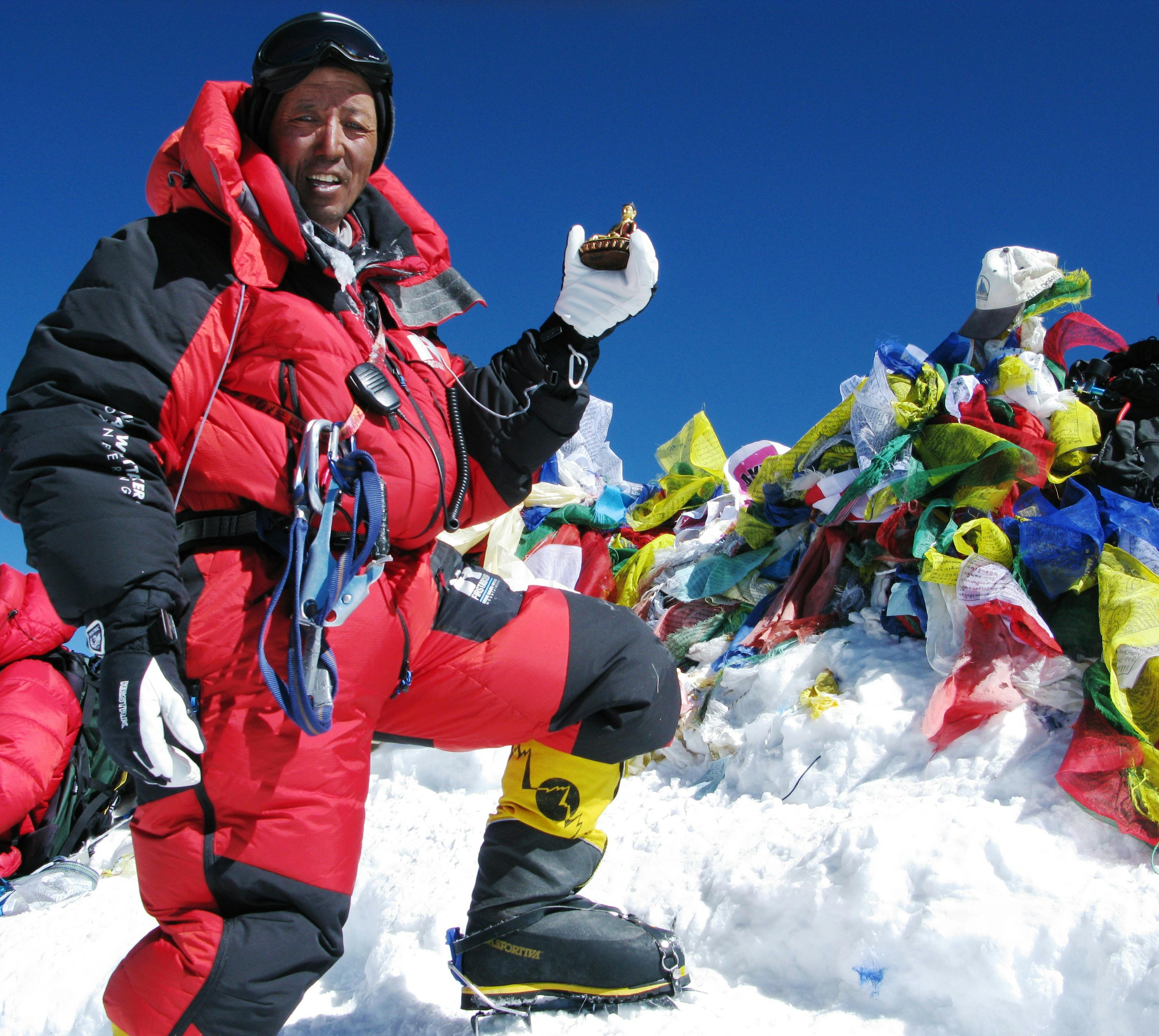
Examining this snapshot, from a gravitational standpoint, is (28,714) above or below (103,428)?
below

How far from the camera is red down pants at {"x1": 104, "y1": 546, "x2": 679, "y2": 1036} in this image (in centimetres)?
144

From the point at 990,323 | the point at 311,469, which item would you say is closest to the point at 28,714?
the point at 311,469

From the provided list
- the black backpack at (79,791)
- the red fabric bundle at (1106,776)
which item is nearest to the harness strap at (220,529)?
the red fabric bundle at (1106,776)

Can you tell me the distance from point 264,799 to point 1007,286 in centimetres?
311

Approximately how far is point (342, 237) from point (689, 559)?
7.45 ft

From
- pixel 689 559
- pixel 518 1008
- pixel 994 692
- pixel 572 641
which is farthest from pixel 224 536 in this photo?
pixel 689 559

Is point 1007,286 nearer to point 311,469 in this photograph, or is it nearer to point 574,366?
point 574,366

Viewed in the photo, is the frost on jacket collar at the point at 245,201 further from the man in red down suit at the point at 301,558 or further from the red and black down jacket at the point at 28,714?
the red and black down jacket at the point at 28,714

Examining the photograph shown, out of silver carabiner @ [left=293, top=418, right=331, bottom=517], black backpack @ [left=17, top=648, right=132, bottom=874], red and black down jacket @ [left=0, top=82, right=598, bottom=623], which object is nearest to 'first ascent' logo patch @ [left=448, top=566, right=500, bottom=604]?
red and black down jacket @ [left=0, top=82, right=598, bottom=623]

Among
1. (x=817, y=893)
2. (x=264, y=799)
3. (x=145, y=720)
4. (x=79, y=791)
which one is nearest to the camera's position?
(x=145, y=720)

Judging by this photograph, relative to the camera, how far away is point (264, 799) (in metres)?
1.50

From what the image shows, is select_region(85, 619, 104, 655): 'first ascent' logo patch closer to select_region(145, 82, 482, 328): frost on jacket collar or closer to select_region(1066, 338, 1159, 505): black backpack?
select_region(145, 82, 482, 328): frost on jacket collar

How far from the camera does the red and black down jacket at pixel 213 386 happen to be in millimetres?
1426

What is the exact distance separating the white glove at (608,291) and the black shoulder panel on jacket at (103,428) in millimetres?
719
